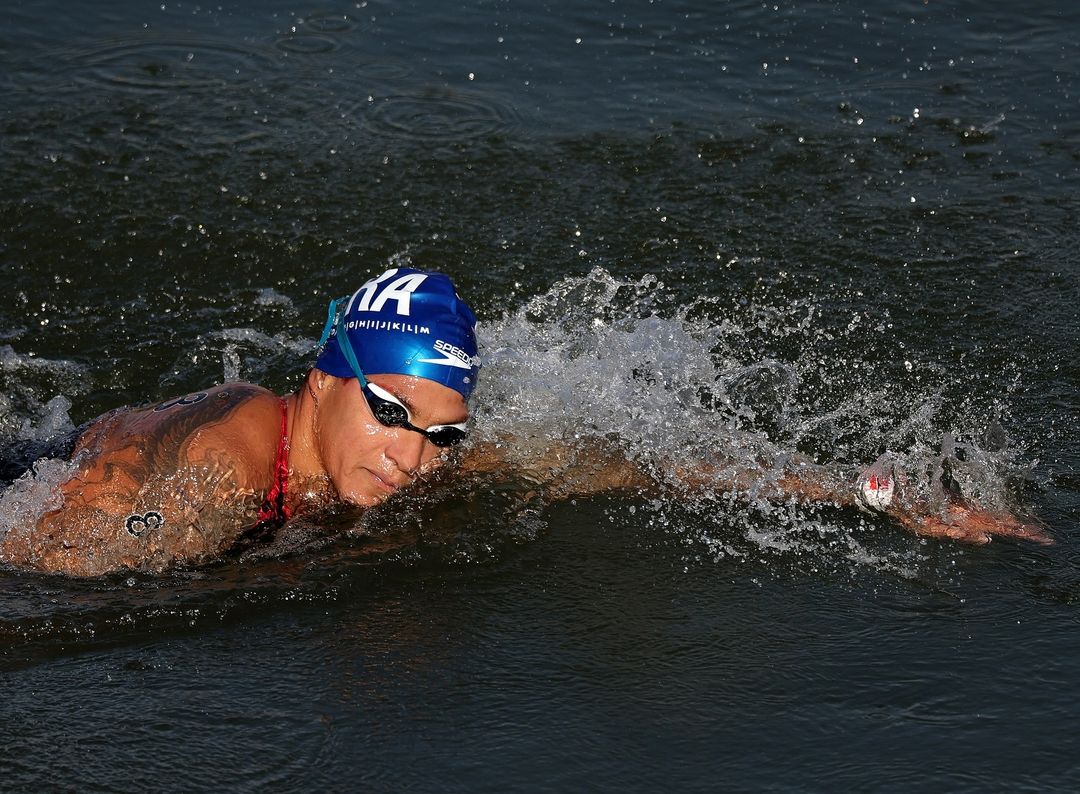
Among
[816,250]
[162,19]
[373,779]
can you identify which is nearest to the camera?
[373,779]

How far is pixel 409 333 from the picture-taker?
5.10 metres

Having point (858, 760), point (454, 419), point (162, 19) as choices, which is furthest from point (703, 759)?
point (162, 19)

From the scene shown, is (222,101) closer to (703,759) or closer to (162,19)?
(162,19)

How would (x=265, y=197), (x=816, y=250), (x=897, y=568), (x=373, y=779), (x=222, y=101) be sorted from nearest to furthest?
(x=373, y=779)
(x=897, y=568)
(x=816, y=250)
(x=265, y=197)
(x=222, y=101)

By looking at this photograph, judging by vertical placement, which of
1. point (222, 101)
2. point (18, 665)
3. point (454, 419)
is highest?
point (222, 101)

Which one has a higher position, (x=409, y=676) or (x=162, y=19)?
(x=162, y=19)

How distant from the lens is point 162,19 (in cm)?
1141

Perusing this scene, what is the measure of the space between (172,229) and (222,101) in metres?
1.99

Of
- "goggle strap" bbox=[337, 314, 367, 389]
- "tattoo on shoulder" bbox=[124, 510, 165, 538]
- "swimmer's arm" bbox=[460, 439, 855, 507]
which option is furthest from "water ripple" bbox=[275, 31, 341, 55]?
"tattoo on shoulder" bbox=[124, 510, 165, 538]

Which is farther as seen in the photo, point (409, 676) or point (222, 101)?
point (222, 101)

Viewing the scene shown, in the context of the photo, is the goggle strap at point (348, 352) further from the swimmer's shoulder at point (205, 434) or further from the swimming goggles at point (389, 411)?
the swimmer's shoulder at point (205, 434)

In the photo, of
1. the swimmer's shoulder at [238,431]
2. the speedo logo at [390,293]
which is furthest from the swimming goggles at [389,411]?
the swimmer's shoulder at [238,431]

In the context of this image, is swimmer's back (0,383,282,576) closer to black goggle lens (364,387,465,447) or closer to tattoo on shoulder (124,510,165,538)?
tattoo on shoulder (124,510,165,538)

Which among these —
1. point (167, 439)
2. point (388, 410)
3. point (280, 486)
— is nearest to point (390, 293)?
point (388, 410)
